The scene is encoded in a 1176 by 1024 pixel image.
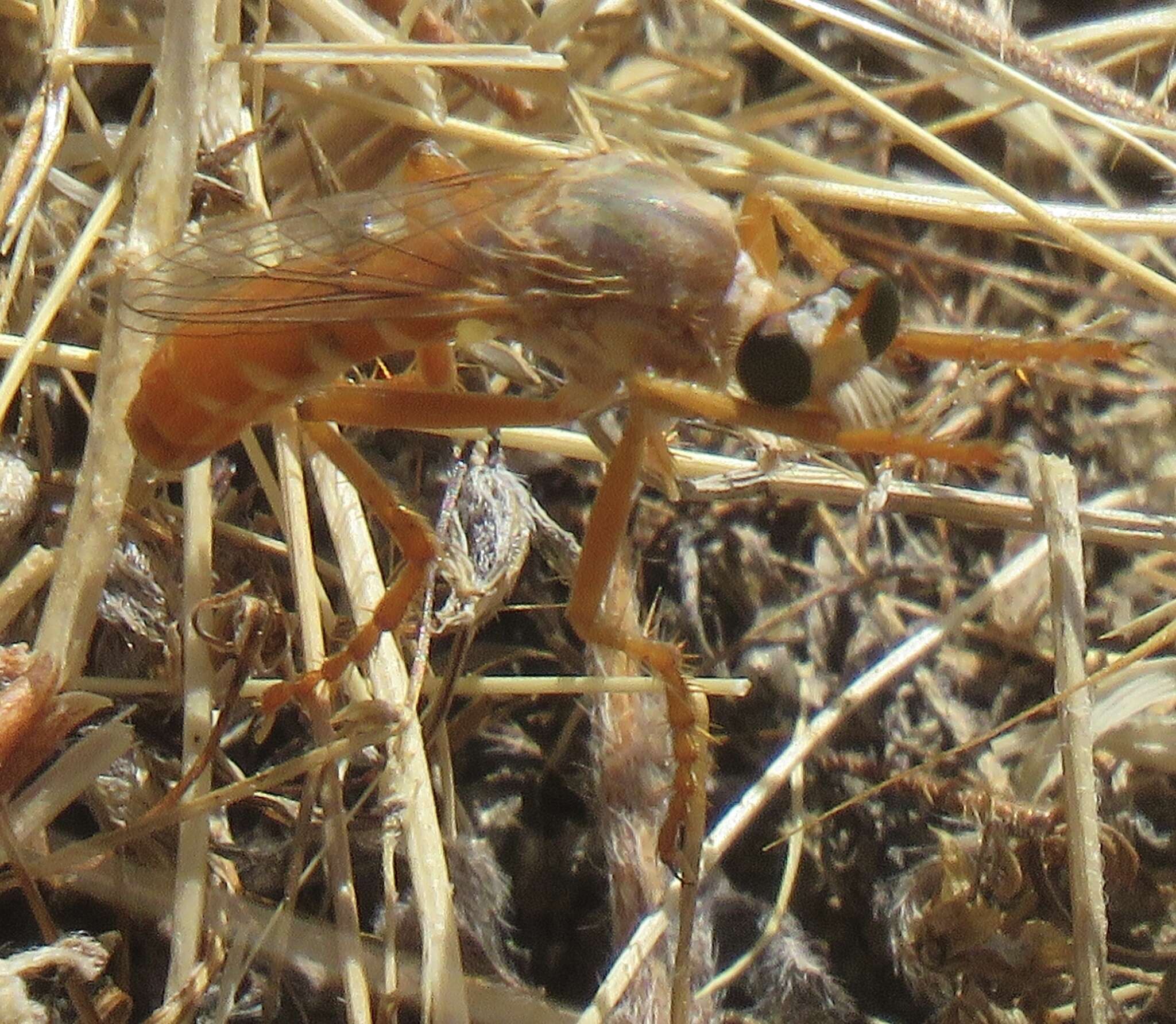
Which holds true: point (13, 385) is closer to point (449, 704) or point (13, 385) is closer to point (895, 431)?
point (449, 704)

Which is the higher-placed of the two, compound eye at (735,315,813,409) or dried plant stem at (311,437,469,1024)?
compound eye at (735,315,813,409)

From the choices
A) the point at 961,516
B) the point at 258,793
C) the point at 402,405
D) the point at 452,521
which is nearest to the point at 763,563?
the point at 961,516

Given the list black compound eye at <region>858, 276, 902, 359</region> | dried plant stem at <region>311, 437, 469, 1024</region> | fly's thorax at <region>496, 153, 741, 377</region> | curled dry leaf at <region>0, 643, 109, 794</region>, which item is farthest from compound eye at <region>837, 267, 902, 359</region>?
curled dry leaf at <region>0, 643, 109, 794</region>

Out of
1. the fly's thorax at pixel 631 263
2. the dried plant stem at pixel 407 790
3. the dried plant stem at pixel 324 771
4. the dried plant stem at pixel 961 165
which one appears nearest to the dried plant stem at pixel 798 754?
the dried plant stem at pixel 407 790

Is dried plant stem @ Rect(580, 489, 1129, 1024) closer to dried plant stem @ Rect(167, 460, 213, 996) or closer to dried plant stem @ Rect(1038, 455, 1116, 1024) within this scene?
dried plant stem @ Rect(1038, 455, 1116, 1024)

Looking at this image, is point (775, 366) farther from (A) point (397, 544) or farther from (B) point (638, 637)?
(A) point (397, 544)

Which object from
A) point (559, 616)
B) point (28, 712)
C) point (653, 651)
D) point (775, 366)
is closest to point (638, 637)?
point (653, 651)

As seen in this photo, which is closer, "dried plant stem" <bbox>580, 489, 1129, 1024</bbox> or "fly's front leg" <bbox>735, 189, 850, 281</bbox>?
"dried plant stem" <bbox>580, 489, 1129, 1024</bbox>
